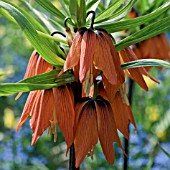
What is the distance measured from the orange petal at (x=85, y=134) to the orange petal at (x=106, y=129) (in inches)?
0.6

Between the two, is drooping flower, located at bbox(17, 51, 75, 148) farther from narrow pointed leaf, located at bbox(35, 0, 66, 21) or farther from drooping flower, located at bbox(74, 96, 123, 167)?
narrow pointed leaf, located at bbox(35, 0, 66, 21)

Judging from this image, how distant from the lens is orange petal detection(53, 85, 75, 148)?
48.9 inches

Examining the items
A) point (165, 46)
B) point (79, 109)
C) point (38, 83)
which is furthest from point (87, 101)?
point (165, 46)

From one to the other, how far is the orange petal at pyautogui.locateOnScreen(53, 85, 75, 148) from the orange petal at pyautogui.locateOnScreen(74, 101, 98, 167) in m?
0.02

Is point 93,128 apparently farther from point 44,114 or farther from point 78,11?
point 78,11

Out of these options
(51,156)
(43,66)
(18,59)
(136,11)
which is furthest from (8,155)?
(43,66)

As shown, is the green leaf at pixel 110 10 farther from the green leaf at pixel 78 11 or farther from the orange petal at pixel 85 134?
the orange petal at pixel 85 134

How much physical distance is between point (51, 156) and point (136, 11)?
118 centimetres

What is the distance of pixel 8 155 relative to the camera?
10.8 ft

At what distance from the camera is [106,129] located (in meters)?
1.27

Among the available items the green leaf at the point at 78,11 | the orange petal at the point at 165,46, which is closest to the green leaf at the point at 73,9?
the green leaf at the point at 78,11

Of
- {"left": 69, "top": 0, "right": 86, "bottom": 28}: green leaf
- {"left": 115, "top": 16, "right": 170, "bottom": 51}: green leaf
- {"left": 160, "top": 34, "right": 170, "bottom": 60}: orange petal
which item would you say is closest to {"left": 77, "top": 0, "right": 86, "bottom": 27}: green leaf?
{"left": 69, "top": 0, "right": 86, "bottom": 28}: green leaf

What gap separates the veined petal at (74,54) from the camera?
1.21m

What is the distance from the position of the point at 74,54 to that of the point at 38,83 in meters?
0.10
